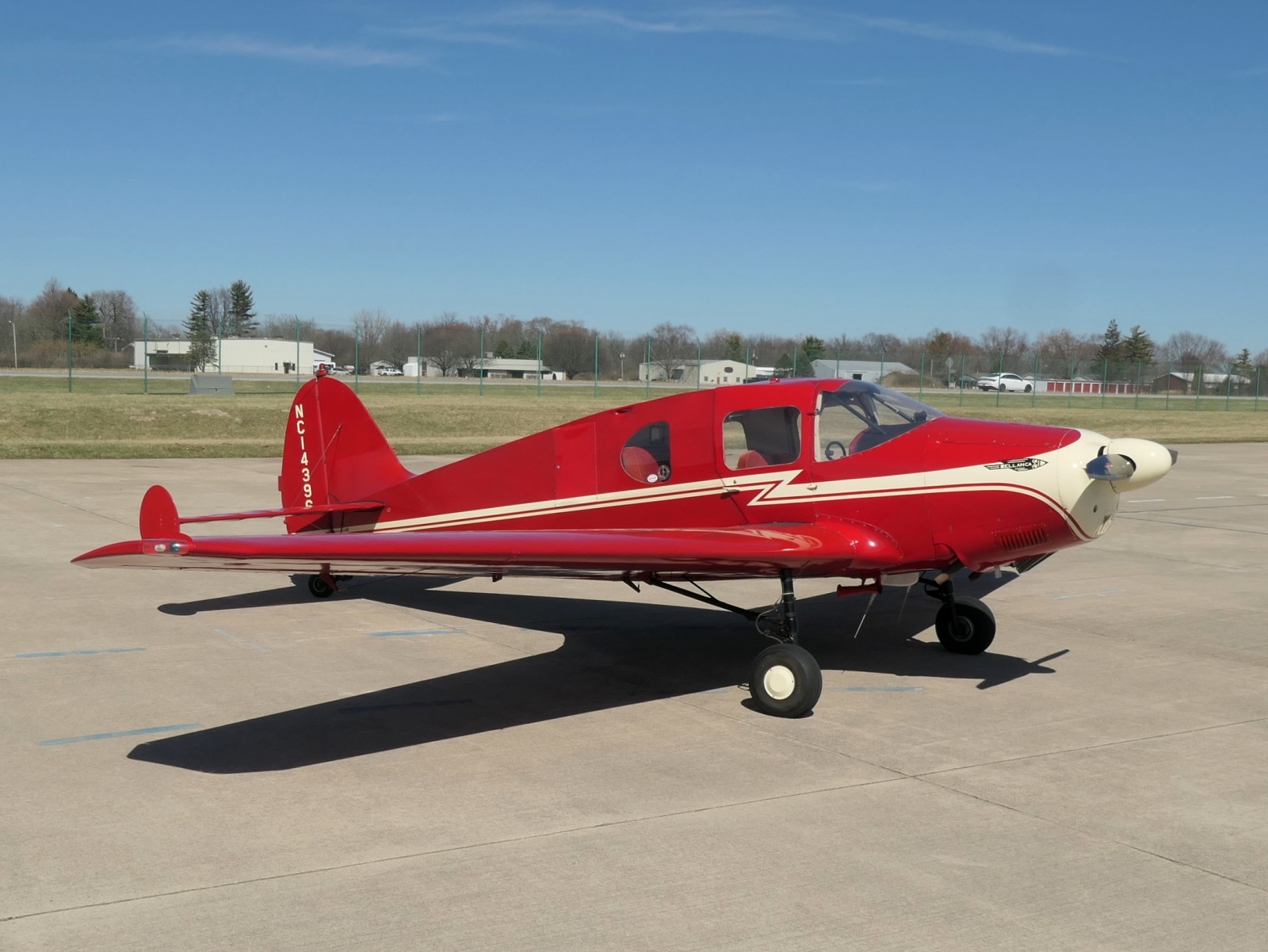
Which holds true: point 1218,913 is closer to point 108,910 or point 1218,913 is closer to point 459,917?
point 459,917

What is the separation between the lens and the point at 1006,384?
237 ft

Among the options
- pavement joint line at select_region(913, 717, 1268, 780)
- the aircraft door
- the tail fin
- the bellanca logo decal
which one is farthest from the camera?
the tail fin

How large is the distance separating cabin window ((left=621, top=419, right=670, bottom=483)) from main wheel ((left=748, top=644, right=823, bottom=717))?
Result: 1760 millimetres

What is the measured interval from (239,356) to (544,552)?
45110 millimetres

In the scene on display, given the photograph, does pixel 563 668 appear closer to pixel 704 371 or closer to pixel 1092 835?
pixel 1092 835

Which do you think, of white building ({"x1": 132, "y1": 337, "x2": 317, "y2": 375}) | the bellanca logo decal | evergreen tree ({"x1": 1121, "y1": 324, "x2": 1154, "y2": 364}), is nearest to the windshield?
the bellanca logo decal

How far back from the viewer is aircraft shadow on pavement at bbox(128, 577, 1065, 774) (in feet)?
20.9

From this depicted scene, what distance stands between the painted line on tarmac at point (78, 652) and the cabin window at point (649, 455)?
381cm

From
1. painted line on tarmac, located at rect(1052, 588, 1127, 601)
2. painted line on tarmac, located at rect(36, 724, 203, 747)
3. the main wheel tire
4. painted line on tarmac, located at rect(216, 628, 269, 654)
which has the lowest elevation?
painted line on tarmac, located at rect(36, 724, 203, 747)

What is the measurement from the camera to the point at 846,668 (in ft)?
27.3

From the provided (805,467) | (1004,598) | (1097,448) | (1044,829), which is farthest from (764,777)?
(1004,598)

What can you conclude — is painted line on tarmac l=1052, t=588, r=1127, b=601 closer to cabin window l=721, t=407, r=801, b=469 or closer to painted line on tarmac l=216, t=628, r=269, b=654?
cabin window l=721, t=407, r=801, b=469

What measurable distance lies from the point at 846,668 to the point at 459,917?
4.63m

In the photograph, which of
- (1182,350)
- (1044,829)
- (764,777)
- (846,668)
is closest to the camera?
(1044,829)
